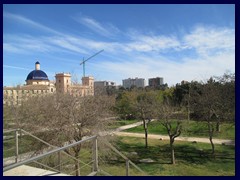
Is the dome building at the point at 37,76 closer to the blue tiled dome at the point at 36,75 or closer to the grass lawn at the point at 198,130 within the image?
the blue tiled dome at the point at 36,75

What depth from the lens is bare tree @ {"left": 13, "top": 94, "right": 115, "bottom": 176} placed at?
379 inches

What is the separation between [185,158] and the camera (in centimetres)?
1355

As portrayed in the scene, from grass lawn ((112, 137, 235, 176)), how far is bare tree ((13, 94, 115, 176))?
139 inches

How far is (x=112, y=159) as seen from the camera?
42.1ft

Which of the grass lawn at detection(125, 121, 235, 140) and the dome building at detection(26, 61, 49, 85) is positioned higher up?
the dome building at detection(26, 61, 49, 85)

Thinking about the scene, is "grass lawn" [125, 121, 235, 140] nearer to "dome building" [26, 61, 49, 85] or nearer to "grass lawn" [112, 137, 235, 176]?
"grass lawn" [112, 137, 235, 176]

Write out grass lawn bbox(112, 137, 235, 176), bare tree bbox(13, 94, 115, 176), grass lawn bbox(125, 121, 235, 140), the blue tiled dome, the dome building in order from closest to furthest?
bare tree bbox(13, 94, 115, 176)
grass lawn bbox(112, 137, 235, 176)
grass lawn bbox(125, 121, 235, 140)
the dome building
the blue tiled dome

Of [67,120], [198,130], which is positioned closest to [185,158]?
[67,120]

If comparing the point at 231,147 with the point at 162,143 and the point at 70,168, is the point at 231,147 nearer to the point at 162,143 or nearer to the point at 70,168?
the point at 162,143

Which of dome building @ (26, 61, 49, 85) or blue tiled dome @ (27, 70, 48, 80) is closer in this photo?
dome building @ (26, 61, 49, 85)

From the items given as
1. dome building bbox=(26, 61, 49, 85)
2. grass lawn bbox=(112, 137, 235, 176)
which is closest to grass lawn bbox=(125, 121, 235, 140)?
grass lawn bbox=(112, 137, 235, 176)

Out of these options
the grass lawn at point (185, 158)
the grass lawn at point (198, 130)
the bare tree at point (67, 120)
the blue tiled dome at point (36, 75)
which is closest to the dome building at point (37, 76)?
the blue tiled dome at point (36, 75)
